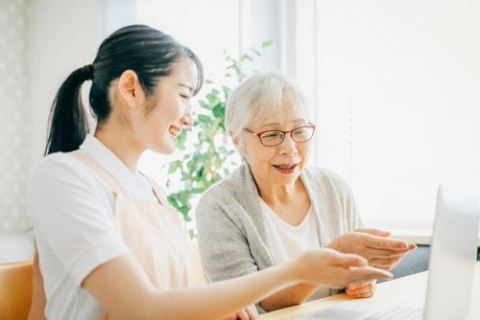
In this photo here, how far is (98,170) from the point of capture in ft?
4.04

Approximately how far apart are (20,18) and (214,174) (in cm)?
169

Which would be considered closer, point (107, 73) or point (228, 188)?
point (107, 73)

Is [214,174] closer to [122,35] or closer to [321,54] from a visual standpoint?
[321,54]

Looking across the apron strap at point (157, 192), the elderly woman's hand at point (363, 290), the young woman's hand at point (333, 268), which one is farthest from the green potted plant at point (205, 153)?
the young woman's hand at point (333, 268)

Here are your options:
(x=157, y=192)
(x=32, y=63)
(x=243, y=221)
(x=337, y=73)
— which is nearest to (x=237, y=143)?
(x=243, y=221)

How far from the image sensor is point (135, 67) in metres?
1.29

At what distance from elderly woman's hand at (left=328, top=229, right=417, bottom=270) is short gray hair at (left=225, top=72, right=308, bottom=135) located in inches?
21.9

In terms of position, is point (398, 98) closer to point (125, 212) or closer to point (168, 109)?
point (168, 109)

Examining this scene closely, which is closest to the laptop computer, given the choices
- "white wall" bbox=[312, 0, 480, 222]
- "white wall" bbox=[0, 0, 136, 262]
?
"white wall" bbox=[312, 0, 480, 222]

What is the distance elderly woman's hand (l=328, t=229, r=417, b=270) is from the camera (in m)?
1.38

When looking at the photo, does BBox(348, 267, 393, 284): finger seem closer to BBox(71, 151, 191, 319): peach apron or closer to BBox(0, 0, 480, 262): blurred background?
BBox(71, 151, 191, 319): peach apron

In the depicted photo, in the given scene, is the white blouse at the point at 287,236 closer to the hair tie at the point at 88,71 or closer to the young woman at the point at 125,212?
the young woman at the point at 125,212

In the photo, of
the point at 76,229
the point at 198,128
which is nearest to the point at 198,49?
the point at 198,128

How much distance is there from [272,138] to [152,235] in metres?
0.71
